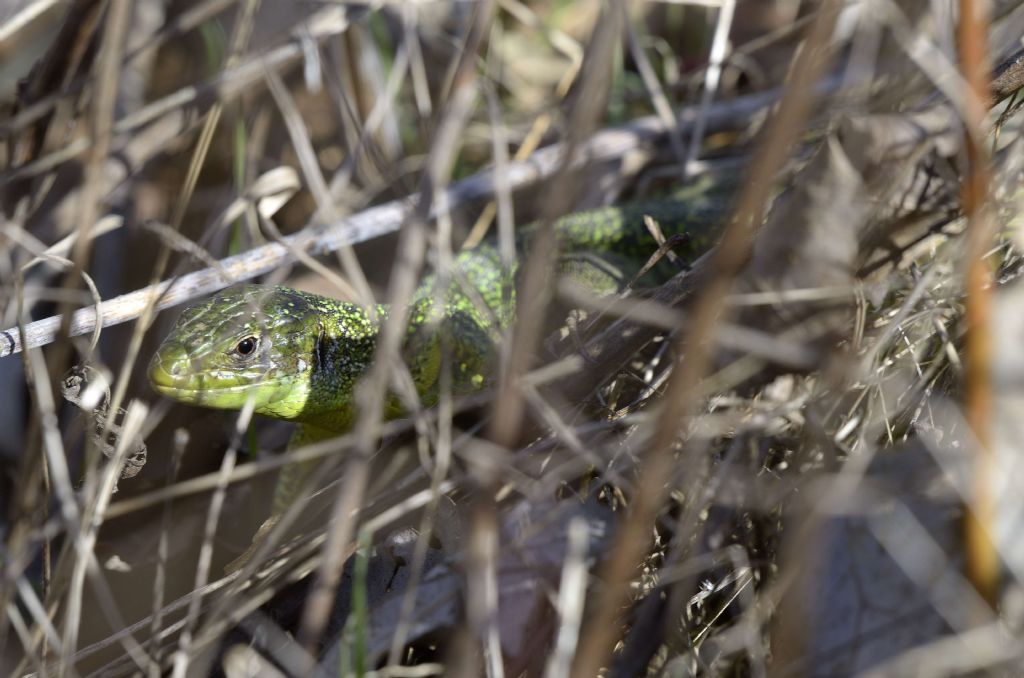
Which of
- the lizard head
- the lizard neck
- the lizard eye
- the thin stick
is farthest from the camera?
the lizard neck

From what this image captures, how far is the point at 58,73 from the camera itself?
3.20 metres

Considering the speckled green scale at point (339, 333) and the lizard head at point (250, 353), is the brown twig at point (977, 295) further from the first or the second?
the lizard head at point (250, 353)

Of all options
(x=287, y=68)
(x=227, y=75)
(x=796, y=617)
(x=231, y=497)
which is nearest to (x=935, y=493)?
(x=796, y=617)

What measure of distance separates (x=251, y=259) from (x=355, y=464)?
1.59 m

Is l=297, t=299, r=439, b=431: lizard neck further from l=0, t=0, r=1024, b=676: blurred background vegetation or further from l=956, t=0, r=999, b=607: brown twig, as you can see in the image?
l=956, t=0, r=999, b=607: brown twig

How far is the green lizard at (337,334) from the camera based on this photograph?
266 cm

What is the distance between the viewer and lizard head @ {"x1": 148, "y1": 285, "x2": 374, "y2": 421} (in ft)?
8.54

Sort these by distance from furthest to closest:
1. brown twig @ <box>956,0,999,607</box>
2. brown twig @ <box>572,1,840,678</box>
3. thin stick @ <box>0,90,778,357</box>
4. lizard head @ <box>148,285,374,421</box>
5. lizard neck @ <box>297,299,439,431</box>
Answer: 1. lizard neck @ <box>297,299,439,431</box>
2. lizard head @ <box>148,285,374,421</box>
3. thin stick @ <box>0,90,778,357</box>
4. brown twig @ <box>956,0,999,607</box>
5. brown twig @ <box>572,1,840,678</box>

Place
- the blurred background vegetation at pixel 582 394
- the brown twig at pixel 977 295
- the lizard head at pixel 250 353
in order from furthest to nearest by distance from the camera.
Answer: the lizard head at pixel 250 353 → the blurred background vegetation at pixel 582 394 → the brown twig at pixel 977 295

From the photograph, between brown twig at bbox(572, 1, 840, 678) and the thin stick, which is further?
the thin stick

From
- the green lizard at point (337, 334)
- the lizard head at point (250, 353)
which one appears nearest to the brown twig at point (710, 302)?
the green lizard at point (337, 334)

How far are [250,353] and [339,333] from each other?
392 mm

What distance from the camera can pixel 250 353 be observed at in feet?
9.16

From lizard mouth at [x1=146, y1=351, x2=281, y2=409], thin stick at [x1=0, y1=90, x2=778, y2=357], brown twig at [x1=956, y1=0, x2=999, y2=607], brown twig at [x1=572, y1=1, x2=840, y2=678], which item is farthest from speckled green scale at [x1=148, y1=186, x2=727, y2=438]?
brown twig at [x1=956, y1=0, x2=999, y2=607]
